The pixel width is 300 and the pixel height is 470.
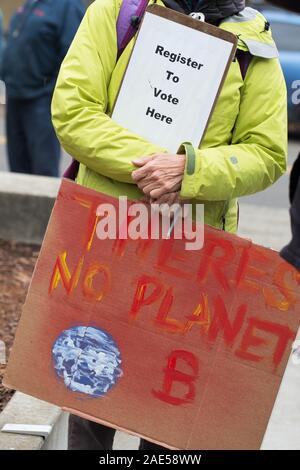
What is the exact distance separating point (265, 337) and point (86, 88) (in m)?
0.92

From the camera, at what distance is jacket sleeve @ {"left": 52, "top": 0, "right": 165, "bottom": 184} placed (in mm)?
3150

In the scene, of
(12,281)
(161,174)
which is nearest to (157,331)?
(161,174)

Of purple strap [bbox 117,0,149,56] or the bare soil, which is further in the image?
the bare soil

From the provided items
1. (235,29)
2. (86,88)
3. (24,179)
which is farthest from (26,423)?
(24,179)

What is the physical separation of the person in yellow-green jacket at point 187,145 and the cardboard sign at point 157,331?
0.14 meters

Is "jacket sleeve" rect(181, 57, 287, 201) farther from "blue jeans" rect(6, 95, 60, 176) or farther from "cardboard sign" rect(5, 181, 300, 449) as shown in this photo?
"blue jeans" rect(6, 95, 60, 176)

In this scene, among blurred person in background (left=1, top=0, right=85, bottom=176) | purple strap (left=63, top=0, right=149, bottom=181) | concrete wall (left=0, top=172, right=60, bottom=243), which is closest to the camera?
purple strap (left=63, top=0, right=149, bottom=181)

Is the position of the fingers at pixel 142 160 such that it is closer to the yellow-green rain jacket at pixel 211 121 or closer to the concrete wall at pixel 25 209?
the yellow-green rain jacket at pixel 211 121

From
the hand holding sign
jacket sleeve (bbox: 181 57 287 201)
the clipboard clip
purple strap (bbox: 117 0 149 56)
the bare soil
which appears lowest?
the bare soil

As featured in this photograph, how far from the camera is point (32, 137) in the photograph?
719 centimetres

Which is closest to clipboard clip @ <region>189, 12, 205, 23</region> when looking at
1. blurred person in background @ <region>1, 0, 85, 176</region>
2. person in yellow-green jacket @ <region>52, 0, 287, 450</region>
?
person in yellow-green jacket @ <region>52, 0, 287, 450</region>

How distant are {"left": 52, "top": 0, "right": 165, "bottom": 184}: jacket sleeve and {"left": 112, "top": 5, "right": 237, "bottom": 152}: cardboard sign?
0.23 feet

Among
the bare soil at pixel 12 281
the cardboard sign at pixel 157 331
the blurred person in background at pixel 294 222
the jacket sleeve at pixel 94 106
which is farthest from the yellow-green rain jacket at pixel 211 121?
the bare soil at pixel 12 281

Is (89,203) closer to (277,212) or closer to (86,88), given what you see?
(86,88)
